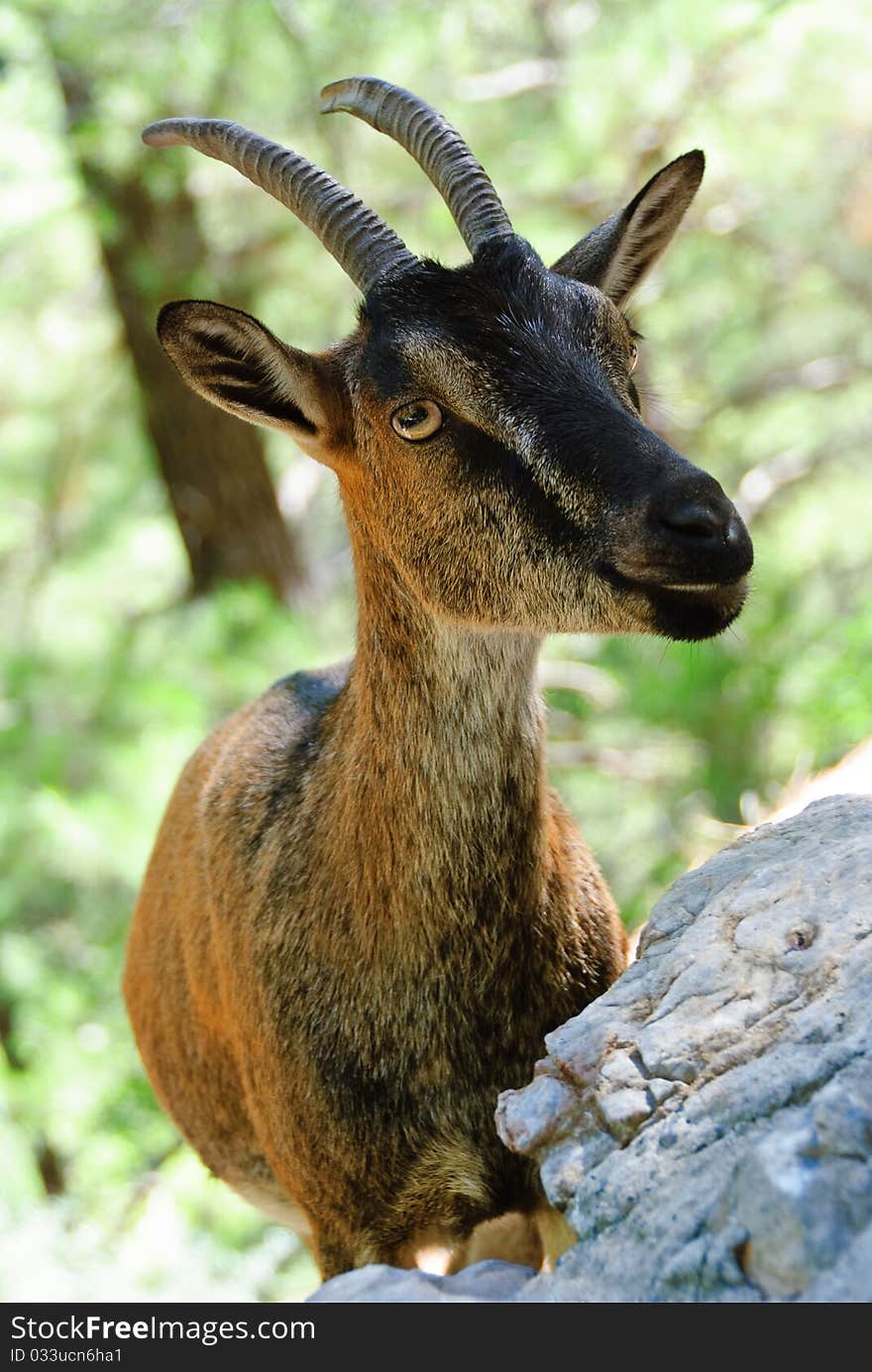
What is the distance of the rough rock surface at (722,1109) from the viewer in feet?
8.14

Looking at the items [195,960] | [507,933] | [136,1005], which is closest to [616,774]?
[136,1005]

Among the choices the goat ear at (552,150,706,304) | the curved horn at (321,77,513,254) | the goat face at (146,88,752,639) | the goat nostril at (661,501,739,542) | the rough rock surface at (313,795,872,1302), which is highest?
the curved horn at (321,77,513,254)

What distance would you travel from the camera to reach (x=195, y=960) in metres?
5.10

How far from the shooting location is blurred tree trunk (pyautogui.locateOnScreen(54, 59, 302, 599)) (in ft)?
33.5

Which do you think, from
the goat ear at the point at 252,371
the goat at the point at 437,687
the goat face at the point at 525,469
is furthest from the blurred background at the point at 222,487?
the goat face at the point at 525,469

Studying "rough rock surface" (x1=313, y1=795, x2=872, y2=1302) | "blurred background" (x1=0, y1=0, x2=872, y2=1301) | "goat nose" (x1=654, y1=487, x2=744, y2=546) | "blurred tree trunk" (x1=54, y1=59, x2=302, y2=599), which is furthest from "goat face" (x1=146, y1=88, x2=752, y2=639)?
"blurred tree trunk" (x1=54, y1=59, x2=302, y2=599)

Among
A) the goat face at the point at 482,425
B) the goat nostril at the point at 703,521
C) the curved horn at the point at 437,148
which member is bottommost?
the goat nostril at the point at 703,521

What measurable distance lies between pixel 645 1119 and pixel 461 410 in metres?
1.88

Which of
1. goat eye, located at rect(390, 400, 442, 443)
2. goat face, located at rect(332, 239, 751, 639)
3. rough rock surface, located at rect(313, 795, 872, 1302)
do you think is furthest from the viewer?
goat eye, located at rect(390, 400, 442, 443)

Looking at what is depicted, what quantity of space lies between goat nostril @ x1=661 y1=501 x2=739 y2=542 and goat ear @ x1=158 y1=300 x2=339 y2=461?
1.24 metres

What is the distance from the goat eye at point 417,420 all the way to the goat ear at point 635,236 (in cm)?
91

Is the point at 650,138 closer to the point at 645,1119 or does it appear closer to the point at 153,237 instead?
the point at 153,237

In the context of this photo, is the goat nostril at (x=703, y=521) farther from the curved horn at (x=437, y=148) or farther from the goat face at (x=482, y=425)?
the curved horn at (x=437, y=148)

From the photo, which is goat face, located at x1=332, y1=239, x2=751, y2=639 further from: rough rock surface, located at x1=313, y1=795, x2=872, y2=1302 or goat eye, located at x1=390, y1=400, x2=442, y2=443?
rough rock surface, located at x1=313, y1=795, x2=872, y2=1302
